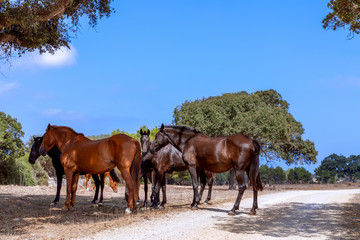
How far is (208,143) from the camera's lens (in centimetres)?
1295

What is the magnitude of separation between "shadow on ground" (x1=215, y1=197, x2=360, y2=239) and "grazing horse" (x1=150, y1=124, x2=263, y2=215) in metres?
0.96

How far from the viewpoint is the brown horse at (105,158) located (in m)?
11.1

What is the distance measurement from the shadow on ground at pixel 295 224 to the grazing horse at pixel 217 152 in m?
0.96

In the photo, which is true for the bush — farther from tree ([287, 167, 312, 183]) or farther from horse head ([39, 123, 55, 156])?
tree ([287, 167, 312, 183])

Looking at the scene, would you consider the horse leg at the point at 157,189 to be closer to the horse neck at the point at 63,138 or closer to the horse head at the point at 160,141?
the horse head at the point at 160,141

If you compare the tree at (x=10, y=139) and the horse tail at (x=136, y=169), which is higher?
the tree at (x=10, y=139)

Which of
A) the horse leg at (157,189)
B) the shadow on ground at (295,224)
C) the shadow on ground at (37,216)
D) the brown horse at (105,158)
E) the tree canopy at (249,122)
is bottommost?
the shadow on ground at (295,224)

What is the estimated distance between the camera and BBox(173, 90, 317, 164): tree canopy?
33.6 metres

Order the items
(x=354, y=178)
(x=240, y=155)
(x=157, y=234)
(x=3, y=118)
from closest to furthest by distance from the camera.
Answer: (x=157, y=234) → (x=240, y=155) → (x=3, y=118) → (x=354, y=178)

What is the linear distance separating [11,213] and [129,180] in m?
4.47

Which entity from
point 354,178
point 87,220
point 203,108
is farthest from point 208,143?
point 354,178

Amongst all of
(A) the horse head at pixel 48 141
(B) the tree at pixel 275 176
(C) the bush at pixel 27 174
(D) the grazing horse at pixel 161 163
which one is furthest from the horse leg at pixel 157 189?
(B) the tree at pixel 275 176

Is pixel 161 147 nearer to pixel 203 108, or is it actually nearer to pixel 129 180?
pixel 129 180

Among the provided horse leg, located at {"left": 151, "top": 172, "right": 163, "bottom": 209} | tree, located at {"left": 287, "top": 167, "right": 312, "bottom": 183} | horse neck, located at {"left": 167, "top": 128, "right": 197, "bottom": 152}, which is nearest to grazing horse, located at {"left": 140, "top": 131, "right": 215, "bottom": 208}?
horse leg, located at {"left": 151, "top": 172, "right": 163, "bottom": 209}
